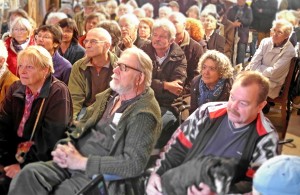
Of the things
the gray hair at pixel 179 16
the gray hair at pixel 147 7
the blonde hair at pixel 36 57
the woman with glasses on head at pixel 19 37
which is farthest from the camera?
the gray hair at pixel 147 7

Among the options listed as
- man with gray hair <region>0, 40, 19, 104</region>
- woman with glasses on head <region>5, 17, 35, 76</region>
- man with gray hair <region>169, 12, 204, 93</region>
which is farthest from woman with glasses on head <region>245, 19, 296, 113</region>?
woman with glasses on head <region>5, 17, 35, 76</region>

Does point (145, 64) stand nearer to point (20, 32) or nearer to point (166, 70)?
point (166, 70)

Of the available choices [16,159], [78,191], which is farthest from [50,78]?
[78,191]

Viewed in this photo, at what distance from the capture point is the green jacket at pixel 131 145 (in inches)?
86.4

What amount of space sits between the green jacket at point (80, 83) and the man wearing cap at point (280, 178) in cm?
127

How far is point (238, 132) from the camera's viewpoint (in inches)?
76.5

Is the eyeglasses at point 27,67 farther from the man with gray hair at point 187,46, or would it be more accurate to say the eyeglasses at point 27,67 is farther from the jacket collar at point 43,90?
the man with gray hair at point 187,46

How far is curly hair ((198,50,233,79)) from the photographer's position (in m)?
2.30

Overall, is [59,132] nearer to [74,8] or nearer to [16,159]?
[16,159]

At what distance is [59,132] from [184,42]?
1.08 metres

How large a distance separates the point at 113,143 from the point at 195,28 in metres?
1.27

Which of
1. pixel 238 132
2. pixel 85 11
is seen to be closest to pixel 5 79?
pixel 238 132

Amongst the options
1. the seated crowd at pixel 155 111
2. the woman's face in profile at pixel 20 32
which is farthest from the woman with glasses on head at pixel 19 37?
the seated crowd at pixel 155 111

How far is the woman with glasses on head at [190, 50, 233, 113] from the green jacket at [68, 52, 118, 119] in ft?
1.82
